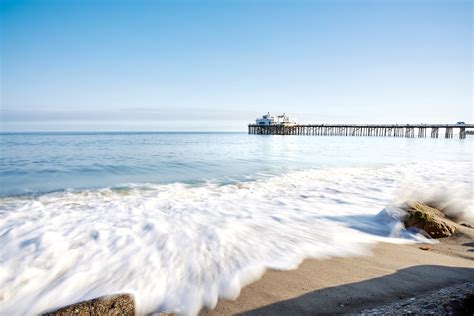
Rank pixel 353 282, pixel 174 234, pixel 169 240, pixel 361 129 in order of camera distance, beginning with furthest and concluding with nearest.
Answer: pixel 361 129 → pixel 174 234 → pixel 169 240 → pixel 353 282

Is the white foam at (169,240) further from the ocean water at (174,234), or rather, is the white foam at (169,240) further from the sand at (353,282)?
the sand at (353,282)

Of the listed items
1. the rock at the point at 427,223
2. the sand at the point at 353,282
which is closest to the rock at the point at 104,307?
the sand at the point at 353,282

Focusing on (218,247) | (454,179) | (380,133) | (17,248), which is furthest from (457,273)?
(380,133)

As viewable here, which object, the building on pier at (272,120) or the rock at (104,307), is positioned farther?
the building on pier at (272,120)

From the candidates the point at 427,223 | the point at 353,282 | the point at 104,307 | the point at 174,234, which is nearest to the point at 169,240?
the point at 174,234

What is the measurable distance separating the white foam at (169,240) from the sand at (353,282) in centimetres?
18

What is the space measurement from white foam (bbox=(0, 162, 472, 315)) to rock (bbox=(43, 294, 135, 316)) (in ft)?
0.49

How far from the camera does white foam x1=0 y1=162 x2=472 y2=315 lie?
106 inches

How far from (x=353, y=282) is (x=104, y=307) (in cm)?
208

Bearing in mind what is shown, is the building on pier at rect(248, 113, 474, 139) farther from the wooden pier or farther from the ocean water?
the ocean water

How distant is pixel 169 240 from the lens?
3.83 m

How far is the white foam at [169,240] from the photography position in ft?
8.82

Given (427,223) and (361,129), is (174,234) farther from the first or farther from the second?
(361,129)

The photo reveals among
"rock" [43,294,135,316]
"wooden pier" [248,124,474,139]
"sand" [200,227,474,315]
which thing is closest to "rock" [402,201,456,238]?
"sand" [200,227,474,315]
